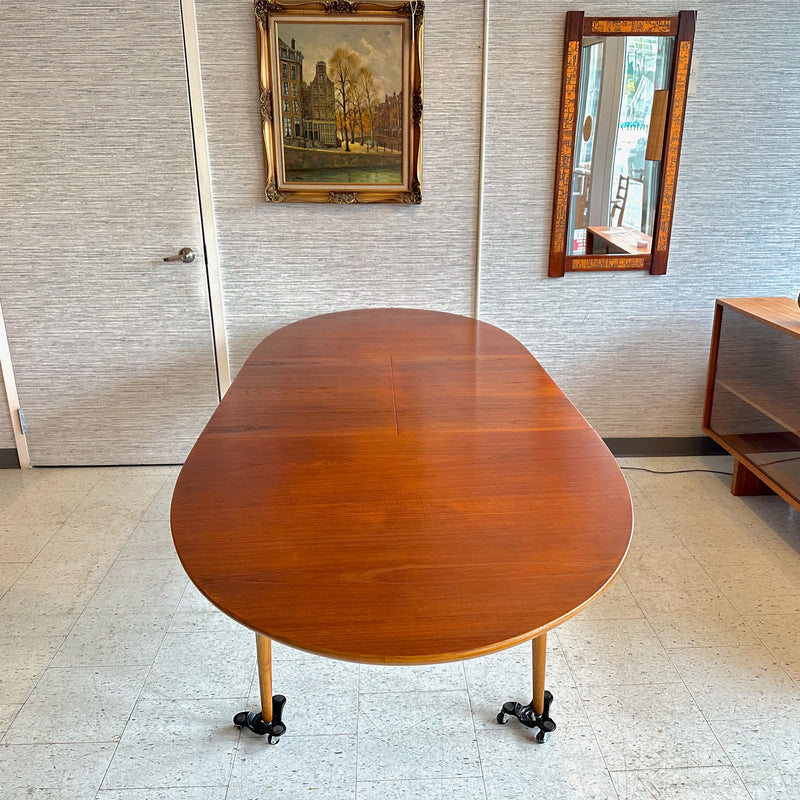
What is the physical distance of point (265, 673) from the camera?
175 centimetres

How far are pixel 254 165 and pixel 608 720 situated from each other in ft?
7.75

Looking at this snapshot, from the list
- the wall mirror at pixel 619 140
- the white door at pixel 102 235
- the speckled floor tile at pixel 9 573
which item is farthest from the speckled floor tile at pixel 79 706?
the wall mirror at pixel 619 140

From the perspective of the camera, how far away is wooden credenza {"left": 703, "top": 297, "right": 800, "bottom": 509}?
266 cm

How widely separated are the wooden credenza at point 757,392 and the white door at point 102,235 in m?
2.21

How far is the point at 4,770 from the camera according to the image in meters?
1.76

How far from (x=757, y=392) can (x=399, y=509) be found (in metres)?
2.03

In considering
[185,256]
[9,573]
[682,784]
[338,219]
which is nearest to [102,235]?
[185,256]

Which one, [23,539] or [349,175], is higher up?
[349,175]

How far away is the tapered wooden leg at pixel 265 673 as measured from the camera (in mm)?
1704

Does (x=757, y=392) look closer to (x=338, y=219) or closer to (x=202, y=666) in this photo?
(x=338, y=219)

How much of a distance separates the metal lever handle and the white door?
22 millimetres

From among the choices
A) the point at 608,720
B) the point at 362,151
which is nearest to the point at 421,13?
the point at 362,151

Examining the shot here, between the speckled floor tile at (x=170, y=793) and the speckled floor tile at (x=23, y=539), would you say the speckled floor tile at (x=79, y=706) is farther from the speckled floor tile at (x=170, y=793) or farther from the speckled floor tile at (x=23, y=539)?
the speckled floor tile at (x=23, y=539)

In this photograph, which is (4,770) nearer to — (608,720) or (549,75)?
(608,720)
